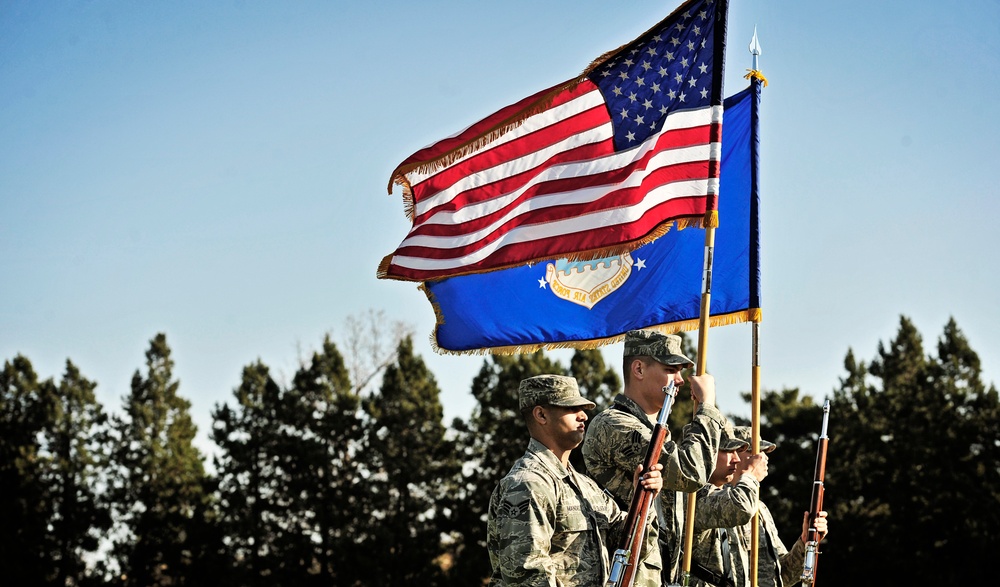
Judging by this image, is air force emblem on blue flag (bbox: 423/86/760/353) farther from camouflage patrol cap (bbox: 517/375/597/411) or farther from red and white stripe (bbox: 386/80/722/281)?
camouflage patrol cap (bbox: 517/375/597/411)

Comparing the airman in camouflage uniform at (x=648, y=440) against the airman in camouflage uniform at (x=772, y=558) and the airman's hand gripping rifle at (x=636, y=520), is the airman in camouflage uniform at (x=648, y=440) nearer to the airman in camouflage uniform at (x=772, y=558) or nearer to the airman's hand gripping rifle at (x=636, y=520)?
the airman's hand gripping rifle at (x=636, y=520)

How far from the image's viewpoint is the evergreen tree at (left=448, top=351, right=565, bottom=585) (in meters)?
35.3

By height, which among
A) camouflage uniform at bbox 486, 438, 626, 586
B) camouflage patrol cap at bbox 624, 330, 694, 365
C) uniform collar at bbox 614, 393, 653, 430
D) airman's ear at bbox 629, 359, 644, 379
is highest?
camouflage patrol cap at bbox 624, 330, 694, 365

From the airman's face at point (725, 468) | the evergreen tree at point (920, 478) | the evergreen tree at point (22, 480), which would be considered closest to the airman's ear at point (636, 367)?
the airman's face at point (725, 468)

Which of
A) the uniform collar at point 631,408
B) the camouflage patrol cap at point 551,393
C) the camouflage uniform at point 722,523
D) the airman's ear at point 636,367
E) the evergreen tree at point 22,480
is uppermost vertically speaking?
the evergreen tree at point 22,480

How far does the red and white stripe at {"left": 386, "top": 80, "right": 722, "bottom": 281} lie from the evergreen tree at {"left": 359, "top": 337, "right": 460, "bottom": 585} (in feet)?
91.2

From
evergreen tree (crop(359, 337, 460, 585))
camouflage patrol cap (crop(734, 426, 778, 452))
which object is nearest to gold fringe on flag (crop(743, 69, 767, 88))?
camouflage patrol cap (crop(734, 426, 778, 452))

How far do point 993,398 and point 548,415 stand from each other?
29.7 m

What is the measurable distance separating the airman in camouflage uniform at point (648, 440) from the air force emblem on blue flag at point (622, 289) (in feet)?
4.77

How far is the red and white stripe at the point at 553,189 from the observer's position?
7.10m

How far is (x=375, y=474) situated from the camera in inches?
1481

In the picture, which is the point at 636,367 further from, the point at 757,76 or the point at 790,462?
the point at 790,462

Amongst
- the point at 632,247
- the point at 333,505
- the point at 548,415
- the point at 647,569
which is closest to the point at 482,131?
the point at 632,247

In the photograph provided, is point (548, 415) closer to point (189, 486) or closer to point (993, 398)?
point (993, 398)
